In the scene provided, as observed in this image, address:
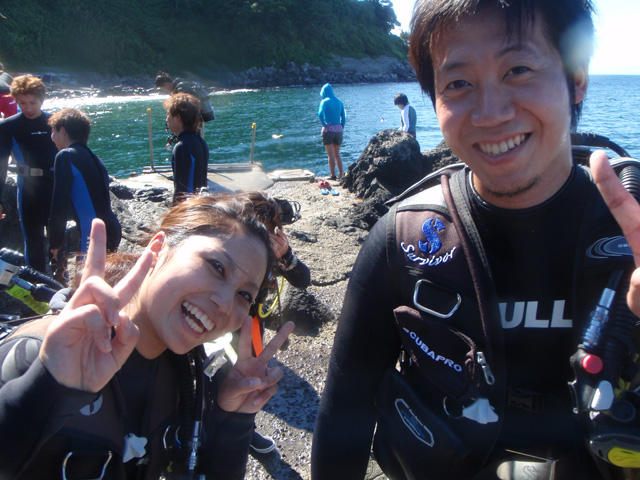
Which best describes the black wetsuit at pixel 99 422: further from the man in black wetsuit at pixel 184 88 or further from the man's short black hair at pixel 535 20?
the man in black wetsuit at pixel 184 88

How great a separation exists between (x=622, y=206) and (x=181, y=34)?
75363 mm

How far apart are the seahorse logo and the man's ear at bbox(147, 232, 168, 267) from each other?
84 cm

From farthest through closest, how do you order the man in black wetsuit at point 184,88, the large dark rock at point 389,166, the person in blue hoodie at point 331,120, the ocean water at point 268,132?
the ocean water at point 268,132 → the person in blue hoodie at point 331,120 → the large dark rock at point 389,166 → the man in black wetsuit at point 184,88

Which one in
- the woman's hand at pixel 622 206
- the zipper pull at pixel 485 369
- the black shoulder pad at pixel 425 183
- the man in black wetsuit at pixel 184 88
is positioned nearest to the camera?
the woman's hand at pixel 622 206

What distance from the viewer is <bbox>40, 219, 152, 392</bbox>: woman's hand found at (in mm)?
1093

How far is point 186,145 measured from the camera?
450 cm

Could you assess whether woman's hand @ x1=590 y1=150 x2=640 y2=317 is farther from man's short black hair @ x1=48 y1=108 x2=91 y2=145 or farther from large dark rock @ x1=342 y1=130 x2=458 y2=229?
large dark rock @ x1=342 y1=130 x2=458 y2=229

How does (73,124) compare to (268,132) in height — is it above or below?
above

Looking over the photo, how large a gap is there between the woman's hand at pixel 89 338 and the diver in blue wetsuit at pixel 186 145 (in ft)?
11.1

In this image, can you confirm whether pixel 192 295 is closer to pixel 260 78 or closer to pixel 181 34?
pixel 260 78

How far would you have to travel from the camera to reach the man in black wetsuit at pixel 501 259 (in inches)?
43.6

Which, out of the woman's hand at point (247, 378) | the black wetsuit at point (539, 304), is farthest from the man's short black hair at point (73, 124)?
the black wetsuit at point (539, 304)

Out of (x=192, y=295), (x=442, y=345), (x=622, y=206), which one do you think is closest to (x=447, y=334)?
(x=442, y=345)

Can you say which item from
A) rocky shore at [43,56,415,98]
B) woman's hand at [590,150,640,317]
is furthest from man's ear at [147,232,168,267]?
rocky shore at [43,56,415,98]
